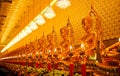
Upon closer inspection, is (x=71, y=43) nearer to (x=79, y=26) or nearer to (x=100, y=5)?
(x=100, y=5)

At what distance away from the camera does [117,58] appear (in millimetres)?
4957

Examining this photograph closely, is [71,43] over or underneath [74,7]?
underneath

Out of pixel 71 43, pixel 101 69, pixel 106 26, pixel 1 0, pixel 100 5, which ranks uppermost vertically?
pixel 1 0

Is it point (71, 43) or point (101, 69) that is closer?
point (101, 69)

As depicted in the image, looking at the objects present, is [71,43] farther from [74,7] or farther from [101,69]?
[74,7]

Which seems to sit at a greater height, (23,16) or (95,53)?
(23,16)

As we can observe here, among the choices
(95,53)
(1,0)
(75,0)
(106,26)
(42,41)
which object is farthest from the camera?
(1,0)

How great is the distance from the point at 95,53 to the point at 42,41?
5978 millimetres

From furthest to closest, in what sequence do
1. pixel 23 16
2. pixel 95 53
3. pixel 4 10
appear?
pixel 23 16, pixel 4 10, pixel 95 53

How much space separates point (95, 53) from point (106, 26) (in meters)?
3.74

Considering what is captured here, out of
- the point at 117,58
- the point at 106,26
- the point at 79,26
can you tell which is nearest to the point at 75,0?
the point at 79,26

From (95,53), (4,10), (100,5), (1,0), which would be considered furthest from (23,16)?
(95,53)

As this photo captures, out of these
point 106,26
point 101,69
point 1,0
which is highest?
point 1,0

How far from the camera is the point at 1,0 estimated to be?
15.5 metres
